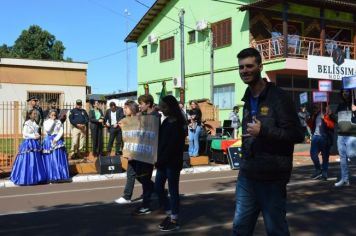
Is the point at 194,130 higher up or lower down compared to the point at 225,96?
lower down

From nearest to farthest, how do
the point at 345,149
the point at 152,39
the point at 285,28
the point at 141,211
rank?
the point at 141,211
the point at 345,149
the point at 285,28
the point at 152,39

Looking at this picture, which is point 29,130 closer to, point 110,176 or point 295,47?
point 110,176

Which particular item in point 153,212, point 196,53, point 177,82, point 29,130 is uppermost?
point 196,53

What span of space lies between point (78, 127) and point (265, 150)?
507 inches

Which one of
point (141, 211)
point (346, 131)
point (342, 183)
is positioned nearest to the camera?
point (141, 211)

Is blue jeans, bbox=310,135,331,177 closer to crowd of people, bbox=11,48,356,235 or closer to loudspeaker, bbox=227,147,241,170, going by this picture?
crowd of people, bbox=11,48,356,235

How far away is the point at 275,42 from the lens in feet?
81.3

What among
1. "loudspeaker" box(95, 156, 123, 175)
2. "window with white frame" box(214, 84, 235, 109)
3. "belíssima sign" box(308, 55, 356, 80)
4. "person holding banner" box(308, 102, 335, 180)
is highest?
"belíssima sign" box(308, 55, 356, 80)

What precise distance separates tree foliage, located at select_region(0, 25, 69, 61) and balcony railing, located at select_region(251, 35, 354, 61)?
3564 cm

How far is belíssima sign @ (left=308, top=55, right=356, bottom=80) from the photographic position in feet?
72.5

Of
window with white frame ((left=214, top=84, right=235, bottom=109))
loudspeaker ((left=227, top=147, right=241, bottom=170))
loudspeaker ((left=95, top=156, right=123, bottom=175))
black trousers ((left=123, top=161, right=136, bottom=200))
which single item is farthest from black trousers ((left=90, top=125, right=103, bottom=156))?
window with white frame ((left=214, top=84, right=235, bottom=109))

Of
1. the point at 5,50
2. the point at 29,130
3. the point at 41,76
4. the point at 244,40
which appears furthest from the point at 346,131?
the point at 5,50

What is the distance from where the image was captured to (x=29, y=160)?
12.3 m

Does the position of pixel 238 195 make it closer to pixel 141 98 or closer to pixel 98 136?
pixel 141 98
